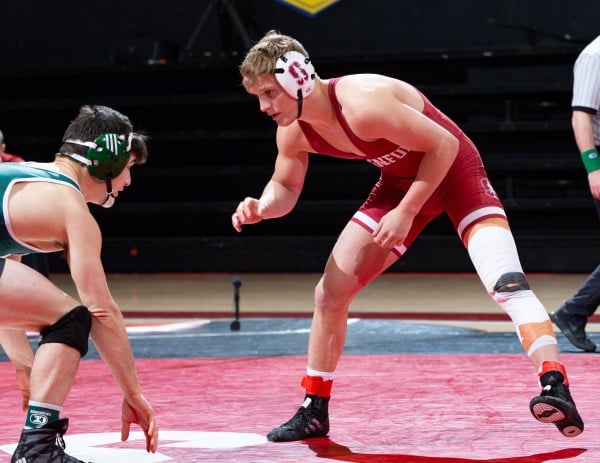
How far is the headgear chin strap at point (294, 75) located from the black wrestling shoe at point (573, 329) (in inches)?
92.0

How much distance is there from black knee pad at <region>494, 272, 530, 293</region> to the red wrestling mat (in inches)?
16.9

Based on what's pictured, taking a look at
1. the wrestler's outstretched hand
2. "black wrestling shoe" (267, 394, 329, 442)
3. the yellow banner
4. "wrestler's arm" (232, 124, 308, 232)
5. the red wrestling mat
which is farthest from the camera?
the yellow banner

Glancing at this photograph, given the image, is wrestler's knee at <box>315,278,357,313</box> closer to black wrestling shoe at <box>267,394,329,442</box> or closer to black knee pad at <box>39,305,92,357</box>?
black wrestling shoe at <box>267,394,329,442</box>

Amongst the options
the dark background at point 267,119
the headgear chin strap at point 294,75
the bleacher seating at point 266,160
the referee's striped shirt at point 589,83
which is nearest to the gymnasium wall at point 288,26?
the dark background at point 267,119

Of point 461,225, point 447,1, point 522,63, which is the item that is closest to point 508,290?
point 461,225

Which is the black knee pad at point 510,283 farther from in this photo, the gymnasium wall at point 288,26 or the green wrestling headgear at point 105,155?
the gymnasium wall at point 288,26

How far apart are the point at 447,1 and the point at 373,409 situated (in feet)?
29.7

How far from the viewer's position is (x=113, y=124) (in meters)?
2.98

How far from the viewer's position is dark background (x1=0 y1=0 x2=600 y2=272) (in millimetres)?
11336

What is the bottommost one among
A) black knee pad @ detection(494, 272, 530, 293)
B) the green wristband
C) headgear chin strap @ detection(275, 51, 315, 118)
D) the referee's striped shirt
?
black knee pad @ detection(494, 272, 530, 293)

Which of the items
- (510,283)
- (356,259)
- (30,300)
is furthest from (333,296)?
(30,300)

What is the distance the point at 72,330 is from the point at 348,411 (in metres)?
1.42

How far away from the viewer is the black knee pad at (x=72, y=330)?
8.85ft

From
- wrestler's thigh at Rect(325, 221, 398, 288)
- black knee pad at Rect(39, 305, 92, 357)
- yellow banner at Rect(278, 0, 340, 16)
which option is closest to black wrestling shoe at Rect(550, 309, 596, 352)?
wrestler's thigh at Rect(325, 221, 398, 288)
